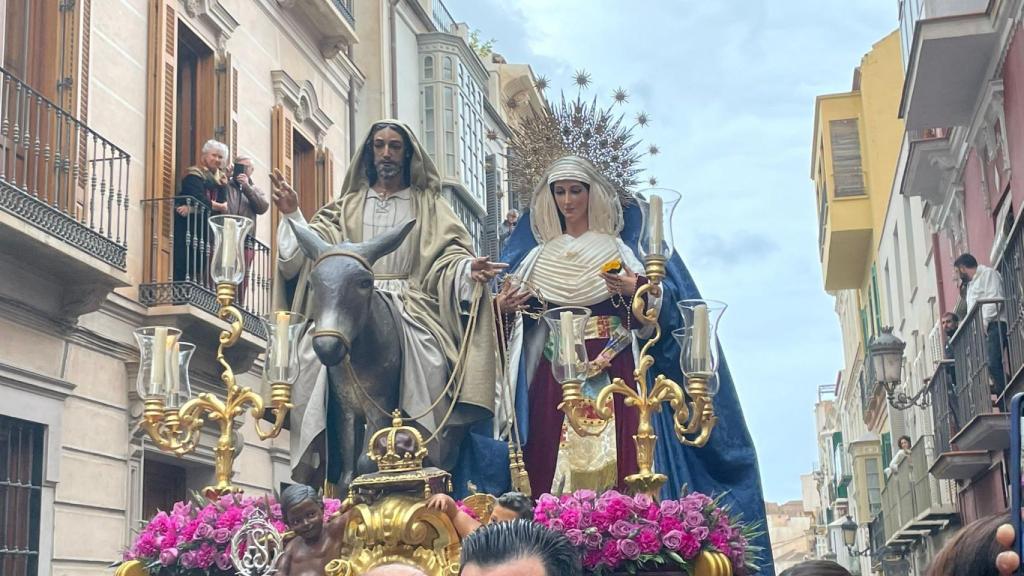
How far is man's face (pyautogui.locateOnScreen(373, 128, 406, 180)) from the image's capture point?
6910 millimetres

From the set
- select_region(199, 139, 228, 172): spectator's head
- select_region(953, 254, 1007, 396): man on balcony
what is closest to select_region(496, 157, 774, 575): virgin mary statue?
select_region(199, 139, 228, 172): spectator's head

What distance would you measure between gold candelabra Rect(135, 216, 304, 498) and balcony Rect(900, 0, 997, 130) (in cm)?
955

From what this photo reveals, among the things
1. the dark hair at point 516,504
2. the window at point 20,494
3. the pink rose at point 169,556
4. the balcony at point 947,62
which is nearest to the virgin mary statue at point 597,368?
the dark hair at point 516,504

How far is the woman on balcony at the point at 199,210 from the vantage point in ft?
41.9

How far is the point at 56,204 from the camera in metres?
10.6

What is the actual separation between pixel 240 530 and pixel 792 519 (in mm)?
71462

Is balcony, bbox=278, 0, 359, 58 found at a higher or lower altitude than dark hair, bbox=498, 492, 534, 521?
higher

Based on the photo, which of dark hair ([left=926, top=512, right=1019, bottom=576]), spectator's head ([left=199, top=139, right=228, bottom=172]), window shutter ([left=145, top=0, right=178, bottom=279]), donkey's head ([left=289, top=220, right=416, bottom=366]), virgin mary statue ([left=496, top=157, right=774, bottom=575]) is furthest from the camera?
spectator's head ([left=199, top=139, right=228, bottom=172])

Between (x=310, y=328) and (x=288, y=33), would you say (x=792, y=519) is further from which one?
(x=310, y=328)

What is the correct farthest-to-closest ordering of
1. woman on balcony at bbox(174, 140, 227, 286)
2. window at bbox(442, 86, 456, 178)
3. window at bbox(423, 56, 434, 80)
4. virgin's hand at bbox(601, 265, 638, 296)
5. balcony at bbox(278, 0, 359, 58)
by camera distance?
window at bbox(423, 56, 434, 80) < window at bbox(442, 86, 456, 178) < balcony at bbox(278, 0, 359, 58) < woman on balcony at bbox(174, 140, 227, 286) < virgin's hand at bbox(601, 265, 638, 296)

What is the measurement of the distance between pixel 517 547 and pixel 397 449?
2809mm

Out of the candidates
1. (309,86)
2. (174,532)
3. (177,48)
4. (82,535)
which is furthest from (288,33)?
(174,532)

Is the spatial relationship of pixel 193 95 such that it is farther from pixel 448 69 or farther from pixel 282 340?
pixel 282 340

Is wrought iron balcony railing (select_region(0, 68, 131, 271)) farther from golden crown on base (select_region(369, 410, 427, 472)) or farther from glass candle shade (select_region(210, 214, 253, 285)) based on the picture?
golden crown on base (select_region(369, 410, 427, 472))
